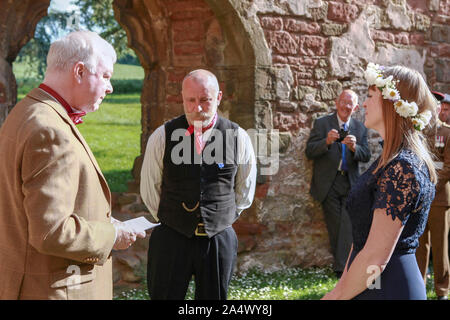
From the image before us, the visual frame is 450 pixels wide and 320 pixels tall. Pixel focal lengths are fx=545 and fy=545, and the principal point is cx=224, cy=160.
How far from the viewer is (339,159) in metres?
5.97

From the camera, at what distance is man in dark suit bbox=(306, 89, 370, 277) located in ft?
19.6

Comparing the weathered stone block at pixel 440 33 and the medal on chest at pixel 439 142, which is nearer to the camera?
the medal on chest at pixel 439 142

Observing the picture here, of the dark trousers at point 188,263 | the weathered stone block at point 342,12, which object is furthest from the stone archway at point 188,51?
the dark trousers at point 188,263

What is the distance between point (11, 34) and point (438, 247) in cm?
490

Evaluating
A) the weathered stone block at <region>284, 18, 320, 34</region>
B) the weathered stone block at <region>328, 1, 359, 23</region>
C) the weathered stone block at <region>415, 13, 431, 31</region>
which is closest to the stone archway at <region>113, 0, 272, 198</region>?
the weathered stone block at <region>284, 18, 320, 34</region>

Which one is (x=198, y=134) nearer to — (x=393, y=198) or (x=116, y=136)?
(x=393, y=198)

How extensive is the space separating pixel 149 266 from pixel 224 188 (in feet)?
2.44

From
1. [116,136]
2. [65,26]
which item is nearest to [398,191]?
[65,26]

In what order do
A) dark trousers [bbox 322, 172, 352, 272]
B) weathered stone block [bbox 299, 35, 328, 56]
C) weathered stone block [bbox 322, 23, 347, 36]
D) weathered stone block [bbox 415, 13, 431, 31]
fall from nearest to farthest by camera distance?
dark trousers [bbox 322, 172, 352, 272] < weathered stone block [bbox 299, 35, 328, 56] < weathered stone block [bbox 322, 23, 347, 36] < weathered stone block [bbox 415, 13, 431, 31]

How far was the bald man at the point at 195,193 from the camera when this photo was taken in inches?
143

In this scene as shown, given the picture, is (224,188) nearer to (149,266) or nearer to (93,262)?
(149,266)

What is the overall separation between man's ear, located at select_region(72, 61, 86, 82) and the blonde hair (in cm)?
140

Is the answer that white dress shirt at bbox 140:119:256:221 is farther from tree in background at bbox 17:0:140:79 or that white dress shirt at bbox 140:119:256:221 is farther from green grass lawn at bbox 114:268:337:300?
tree in background at bbox 17:0:140:79

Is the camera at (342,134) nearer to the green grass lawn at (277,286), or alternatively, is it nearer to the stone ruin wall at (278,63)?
the stone ruin wall at (278,63)
